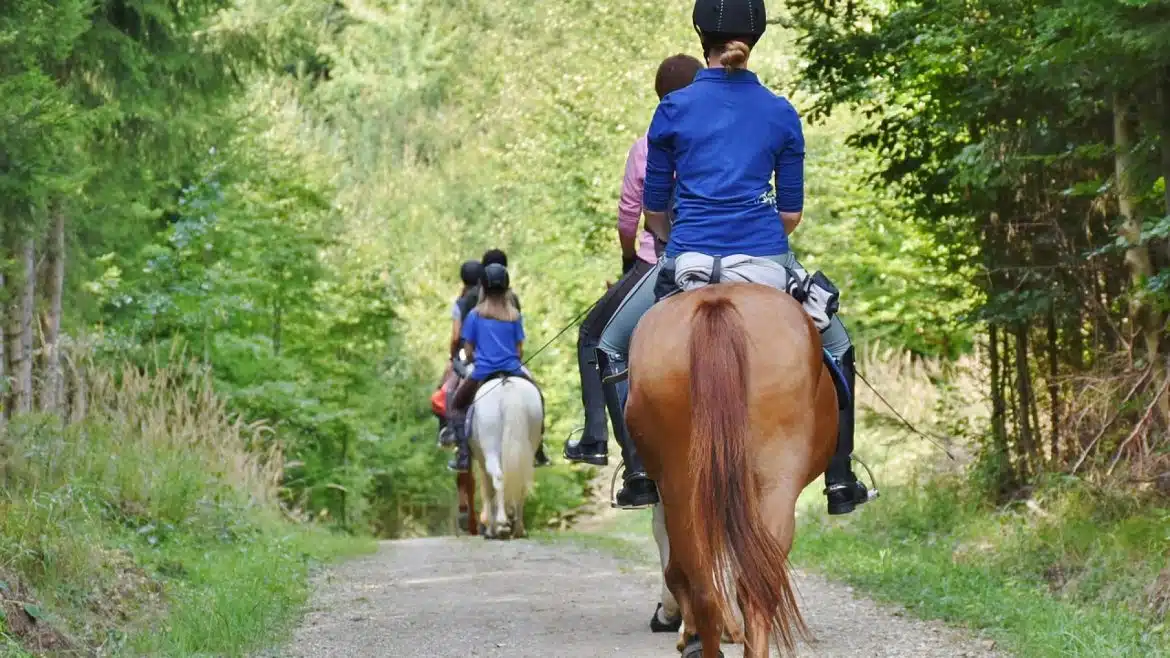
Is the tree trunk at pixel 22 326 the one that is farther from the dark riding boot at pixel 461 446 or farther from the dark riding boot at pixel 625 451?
the dark riding boot at pixel 625 451

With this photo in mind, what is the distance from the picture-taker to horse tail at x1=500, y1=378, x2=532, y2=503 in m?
16.6

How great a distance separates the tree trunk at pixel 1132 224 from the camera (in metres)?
9.55

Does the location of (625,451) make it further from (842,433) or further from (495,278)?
(495,278)

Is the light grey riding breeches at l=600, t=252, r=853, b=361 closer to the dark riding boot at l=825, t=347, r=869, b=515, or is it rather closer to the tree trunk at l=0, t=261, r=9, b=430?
the dark riding boot at l=825, t=347, r=869, b=515

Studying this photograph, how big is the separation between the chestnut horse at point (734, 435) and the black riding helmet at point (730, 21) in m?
1.29

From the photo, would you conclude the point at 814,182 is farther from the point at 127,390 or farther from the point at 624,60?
the point at 127,390

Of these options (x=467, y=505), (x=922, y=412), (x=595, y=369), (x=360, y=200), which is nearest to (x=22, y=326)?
(x=467, y=505)

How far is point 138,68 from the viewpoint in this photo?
47.0 feet


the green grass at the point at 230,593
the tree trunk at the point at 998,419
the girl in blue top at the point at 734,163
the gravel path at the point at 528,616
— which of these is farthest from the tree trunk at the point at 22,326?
the girl in blue top at the point at 734,163

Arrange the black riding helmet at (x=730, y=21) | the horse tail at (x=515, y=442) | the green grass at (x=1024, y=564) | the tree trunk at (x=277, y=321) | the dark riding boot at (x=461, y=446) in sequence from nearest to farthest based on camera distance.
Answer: the black riding helmet at (x=730, y=21) < the green grass at (x=1024, y=564) < the horse tail at (x=515, y=442) < the dark riding boot at (x=461, y=446) < the tree trunk at (x=277, y=321)

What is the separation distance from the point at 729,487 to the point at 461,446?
12265mm

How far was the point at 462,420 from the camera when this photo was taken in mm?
17578

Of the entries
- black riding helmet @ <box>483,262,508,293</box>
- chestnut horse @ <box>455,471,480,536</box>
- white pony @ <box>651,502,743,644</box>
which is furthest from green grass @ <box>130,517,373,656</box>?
chestnut horse @ <box>455,471,480,536</box>

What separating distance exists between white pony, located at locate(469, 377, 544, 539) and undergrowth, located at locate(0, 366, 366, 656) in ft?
6.03
